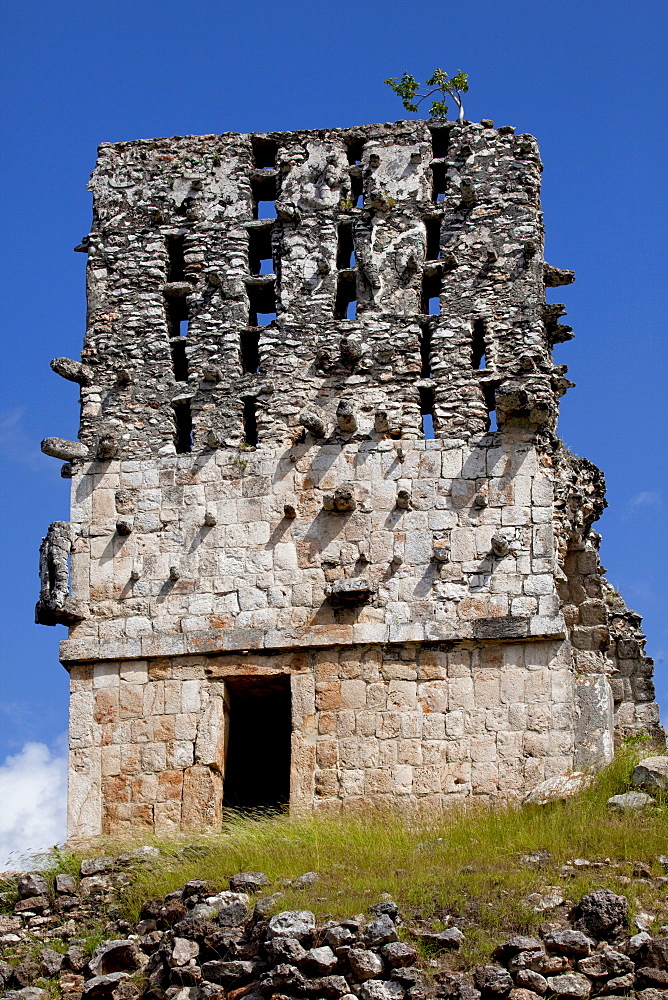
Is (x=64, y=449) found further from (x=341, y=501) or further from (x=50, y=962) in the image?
(x=50, y=962)

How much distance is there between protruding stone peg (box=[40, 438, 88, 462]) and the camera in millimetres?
18266

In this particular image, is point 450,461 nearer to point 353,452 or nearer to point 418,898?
point 353,452

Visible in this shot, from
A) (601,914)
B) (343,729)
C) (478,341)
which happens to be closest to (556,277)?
(478,341)

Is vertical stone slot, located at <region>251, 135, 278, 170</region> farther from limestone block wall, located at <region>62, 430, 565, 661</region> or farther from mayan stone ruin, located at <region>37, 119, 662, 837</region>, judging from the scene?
limestone block wall, located at <region>62, 430, 565, 661</region>

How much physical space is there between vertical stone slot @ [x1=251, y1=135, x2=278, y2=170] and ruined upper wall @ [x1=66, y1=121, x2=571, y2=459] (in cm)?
3

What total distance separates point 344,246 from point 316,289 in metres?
0.91

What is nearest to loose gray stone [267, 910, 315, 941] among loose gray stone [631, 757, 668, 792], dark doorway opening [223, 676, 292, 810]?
dark doorway opening [223, 676, 292, 810]

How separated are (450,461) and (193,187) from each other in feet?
15.6

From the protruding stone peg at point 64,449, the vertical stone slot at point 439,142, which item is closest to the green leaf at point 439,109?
the vertical stone slot at point 439,142

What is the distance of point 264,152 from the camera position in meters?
19.5

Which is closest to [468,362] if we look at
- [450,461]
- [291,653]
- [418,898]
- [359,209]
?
[450,461]

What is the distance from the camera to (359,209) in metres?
18.9

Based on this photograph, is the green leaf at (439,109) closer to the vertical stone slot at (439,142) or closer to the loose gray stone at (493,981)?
the vertical stone slot at (439,142)

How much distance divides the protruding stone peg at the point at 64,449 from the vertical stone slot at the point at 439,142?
17.7 ft
